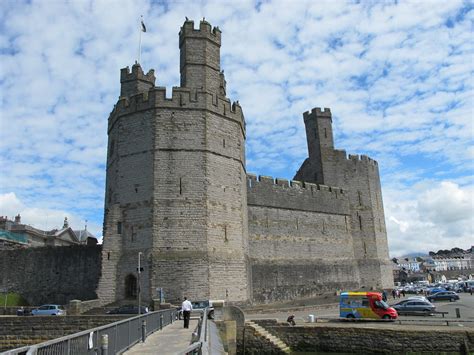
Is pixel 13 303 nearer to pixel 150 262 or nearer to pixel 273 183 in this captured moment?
pixel 150 262

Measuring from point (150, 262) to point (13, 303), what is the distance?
1259cm

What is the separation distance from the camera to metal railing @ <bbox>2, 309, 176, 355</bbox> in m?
6.70

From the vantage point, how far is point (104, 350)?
797 centimetres

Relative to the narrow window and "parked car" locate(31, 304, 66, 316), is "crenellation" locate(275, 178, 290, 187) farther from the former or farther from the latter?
"parked car" locate(31, 304, 66, 316)

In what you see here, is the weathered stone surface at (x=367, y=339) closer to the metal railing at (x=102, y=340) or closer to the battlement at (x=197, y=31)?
the metal railing at (x=102, y=340)

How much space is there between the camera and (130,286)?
67.9ft

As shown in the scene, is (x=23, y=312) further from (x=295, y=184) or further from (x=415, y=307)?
(x=415, y=307)

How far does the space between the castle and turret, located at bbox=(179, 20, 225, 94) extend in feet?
0.20

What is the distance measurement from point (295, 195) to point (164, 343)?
2289cm

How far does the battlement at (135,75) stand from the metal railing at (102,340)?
59.4 ft

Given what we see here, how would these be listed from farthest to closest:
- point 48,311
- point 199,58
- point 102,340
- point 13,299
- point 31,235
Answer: point 31,235
point 13,299
point 199,58
point 48,311
point 102,340

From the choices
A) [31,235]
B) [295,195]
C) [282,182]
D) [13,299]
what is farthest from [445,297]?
[31,235]

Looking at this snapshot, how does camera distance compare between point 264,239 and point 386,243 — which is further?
point 386,243

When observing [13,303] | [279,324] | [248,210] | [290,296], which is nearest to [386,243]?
[290,296]
